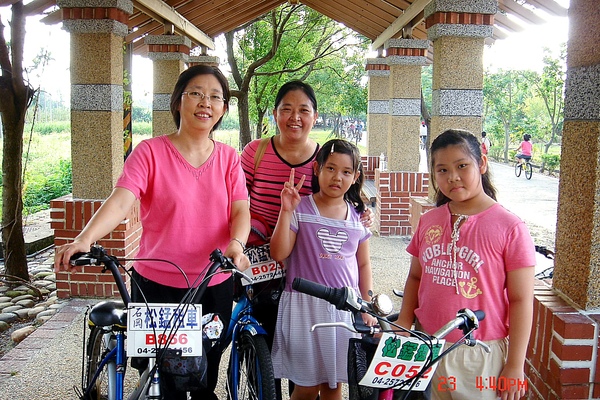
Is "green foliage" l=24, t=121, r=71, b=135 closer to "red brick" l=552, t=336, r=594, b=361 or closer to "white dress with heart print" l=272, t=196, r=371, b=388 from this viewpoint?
"white dress with heart print" l=272, t=196, r=371, b=388

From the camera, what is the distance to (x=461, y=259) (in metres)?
2.06

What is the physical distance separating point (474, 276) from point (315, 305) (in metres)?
0.73

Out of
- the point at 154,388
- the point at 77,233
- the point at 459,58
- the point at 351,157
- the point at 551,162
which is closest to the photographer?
the point at 154,388

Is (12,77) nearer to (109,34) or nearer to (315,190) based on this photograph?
(109,34)

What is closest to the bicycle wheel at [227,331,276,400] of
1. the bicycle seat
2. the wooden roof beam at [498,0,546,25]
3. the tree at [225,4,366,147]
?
the bicycle seat

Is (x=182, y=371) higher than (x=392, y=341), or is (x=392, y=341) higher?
(x=392, y=341)

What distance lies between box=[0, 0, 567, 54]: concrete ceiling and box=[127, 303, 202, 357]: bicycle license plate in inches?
191

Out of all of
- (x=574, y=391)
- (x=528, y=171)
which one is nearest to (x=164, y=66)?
(x=574, y=391)

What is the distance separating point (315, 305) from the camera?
246cm

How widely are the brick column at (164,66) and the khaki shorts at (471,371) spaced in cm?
697

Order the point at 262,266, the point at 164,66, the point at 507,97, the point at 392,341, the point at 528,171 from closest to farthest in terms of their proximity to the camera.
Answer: the point at 392,341 → the point at 262,266 → the point at 164,66 → the point at 528,171 → the point at 507,97

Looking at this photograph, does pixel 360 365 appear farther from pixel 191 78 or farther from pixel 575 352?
pixel 191 78

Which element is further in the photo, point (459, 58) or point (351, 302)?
point (459, 58)

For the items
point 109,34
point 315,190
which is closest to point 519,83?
point 109,34
